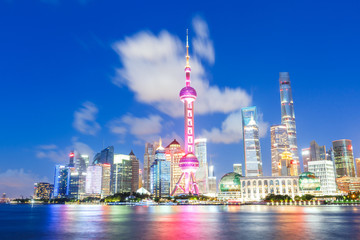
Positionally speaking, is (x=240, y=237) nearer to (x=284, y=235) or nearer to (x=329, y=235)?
(x=284, y=235)

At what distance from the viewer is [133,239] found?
2009 inches

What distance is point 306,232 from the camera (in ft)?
185

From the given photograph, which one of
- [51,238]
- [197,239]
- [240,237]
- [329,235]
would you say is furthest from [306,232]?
[51,238]

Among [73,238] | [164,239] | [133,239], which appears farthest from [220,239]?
[73,238]

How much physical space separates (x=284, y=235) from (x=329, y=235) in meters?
7.52

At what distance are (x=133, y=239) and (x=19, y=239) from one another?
20.6 meters

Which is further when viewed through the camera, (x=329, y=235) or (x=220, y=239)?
(x=329, y=235)

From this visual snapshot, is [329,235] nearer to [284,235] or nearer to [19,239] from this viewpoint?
[284,235]

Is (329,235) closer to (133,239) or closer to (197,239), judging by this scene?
(197,239)

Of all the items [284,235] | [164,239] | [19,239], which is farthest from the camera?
[19,239]

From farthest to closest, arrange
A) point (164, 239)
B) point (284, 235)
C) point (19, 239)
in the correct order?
point (19, 239) → point (284, 235) → point (164, 239)

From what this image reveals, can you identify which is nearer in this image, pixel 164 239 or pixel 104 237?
pixel 164 239

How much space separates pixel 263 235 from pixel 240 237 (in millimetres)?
4618

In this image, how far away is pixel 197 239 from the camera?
49.0m
